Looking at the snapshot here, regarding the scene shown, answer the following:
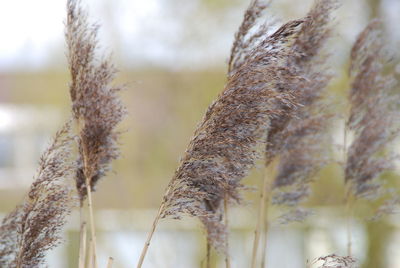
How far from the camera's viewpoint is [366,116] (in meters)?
2.06

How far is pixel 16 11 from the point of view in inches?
260

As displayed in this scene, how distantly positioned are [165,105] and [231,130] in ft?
17.9

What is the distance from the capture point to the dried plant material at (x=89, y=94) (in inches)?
63.4

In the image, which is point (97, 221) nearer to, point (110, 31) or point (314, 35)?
point (110, 31)

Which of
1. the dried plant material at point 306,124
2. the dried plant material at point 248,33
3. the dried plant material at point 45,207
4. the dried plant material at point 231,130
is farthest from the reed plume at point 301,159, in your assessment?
the dried plant material at point 45,207

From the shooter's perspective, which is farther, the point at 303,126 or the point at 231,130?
the point at 303,126

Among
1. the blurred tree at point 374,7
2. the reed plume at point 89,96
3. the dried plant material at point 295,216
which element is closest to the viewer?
the reed plume at point 89,96

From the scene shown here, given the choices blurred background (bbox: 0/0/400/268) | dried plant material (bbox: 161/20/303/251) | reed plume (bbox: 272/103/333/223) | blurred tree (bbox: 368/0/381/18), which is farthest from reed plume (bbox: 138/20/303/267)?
blurred tree (bbox: 368/0/381/18)

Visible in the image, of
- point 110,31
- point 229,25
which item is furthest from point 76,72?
point 110,31

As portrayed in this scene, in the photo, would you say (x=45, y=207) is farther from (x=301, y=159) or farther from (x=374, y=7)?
(x=374, y=7)

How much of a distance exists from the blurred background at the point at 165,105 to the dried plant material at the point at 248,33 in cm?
403

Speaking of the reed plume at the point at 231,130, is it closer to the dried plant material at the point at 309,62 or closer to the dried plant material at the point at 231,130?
the dried plant material at the point at 231,130

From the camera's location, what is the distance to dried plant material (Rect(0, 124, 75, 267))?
155cm

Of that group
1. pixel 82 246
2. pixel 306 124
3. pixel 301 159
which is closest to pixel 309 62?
pixel 306 124
